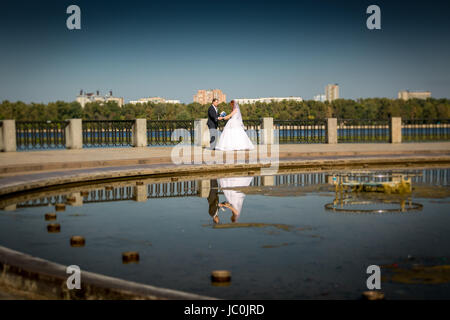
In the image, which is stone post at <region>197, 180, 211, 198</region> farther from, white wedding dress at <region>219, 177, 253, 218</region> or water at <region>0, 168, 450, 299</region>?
white wedding dress at <region>219, 177, 253, 218</region>

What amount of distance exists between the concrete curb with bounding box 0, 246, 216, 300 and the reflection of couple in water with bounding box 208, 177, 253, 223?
3.87 m

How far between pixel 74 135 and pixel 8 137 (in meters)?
2.89

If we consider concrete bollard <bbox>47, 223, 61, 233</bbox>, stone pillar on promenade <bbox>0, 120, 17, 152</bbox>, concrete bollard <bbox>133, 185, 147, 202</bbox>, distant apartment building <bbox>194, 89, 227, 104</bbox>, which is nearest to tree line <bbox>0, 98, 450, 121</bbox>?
distant apartment building <bbox>194, 89, 227, 104</bbox>

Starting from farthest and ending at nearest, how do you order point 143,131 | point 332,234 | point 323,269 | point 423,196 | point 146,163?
point 143,131, point 146,163, point 423,196, point 332,234, point 323,269

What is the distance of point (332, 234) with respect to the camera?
25.4ft

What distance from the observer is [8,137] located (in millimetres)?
23500

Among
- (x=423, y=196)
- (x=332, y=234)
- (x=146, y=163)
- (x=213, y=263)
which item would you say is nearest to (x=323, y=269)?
(x=213, y=263)

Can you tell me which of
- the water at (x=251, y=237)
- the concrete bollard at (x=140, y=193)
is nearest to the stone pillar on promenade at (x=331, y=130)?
the water at (x=251, y=237)

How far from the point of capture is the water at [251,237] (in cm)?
555

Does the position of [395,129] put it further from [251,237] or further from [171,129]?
[251,237]

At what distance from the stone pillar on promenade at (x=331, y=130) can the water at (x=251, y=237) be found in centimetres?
1714

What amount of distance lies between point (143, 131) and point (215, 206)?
17.3 metres
